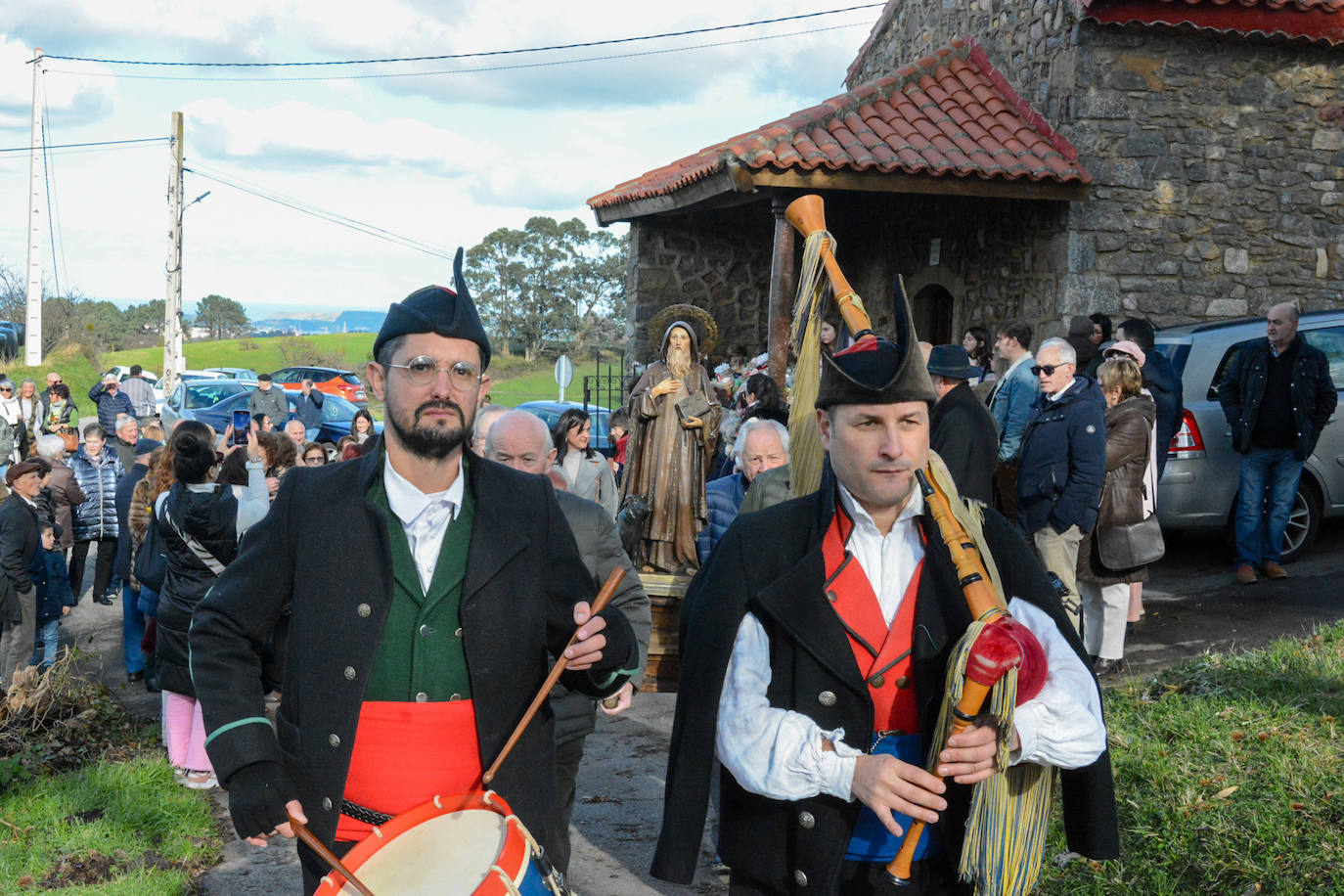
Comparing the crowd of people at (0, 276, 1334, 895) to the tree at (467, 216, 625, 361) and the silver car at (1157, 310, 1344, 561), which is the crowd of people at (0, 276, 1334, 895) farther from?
the tree at (467, 216, 625, 361)

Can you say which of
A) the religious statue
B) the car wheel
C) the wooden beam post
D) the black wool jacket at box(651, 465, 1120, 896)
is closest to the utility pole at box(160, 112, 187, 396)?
the wooden beam post

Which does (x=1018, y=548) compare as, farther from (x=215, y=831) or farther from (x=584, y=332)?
(x=584, y=332)

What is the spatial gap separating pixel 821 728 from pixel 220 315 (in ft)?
272

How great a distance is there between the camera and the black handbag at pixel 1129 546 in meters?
6.53

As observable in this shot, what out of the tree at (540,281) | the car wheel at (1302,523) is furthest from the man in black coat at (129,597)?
the tree at (540,281)

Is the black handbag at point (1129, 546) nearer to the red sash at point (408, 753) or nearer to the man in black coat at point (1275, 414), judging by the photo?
the man in black coat at point (1275, 414)

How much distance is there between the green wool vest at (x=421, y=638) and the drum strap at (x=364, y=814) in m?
0.23

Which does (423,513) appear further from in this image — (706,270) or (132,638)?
(706,270)

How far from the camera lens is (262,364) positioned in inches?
2057

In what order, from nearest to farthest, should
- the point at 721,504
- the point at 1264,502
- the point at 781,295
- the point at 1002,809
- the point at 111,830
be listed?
the point at 1002,809 < the point at 111,830 < the point at 721,504 < the point at 1264,502 < the point at 781,295

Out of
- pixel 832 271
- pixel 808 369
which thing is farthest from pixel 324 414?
pixel 832 271

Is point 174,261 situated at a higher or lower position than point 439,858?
higher

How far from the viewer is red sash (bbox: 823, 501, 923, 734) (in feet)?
7.59

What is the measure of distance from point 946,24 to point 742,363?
15.1 ft
